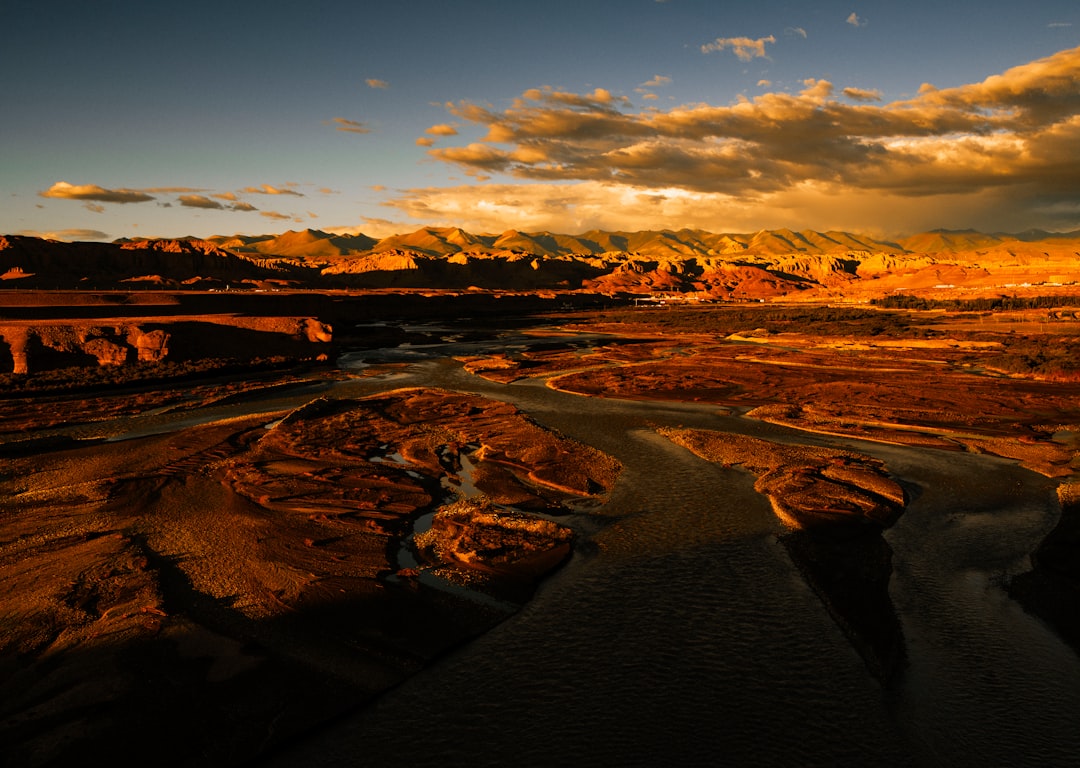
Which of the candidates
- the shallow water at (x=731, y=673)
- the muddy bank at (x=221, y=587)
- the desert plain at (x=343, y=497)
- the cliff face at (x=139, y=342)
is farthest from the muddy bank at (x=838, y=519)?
the cliff face at (x=139, y=342)

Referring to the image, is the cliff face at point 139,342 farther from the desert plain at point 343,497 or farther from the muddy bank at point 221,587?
the muddy bank at point 221,587

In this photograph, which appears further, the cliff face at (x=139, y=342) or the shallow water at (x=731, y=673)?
the cliff face at (x=139, y=342)

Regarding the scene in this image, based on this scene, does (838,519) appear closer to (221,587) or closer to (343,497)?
(343,497)

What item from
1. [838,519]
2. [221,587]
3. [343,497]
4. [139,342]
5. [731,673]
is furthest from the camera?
[139,342]

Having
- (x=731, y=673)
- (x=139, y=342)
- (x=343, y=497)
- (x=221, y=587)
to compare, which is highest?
(x=139, y=342)

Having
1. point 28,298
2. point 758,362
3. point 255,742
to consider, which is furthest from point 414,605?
point 28,298

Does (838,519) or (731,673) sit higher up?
(838,519)

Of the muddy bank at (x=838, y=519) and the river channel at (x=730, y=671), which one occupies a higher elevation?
the muddy bank at (x=838, y=519)

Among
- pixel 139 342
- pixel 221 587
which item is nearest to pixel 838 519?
pixel 221 587
